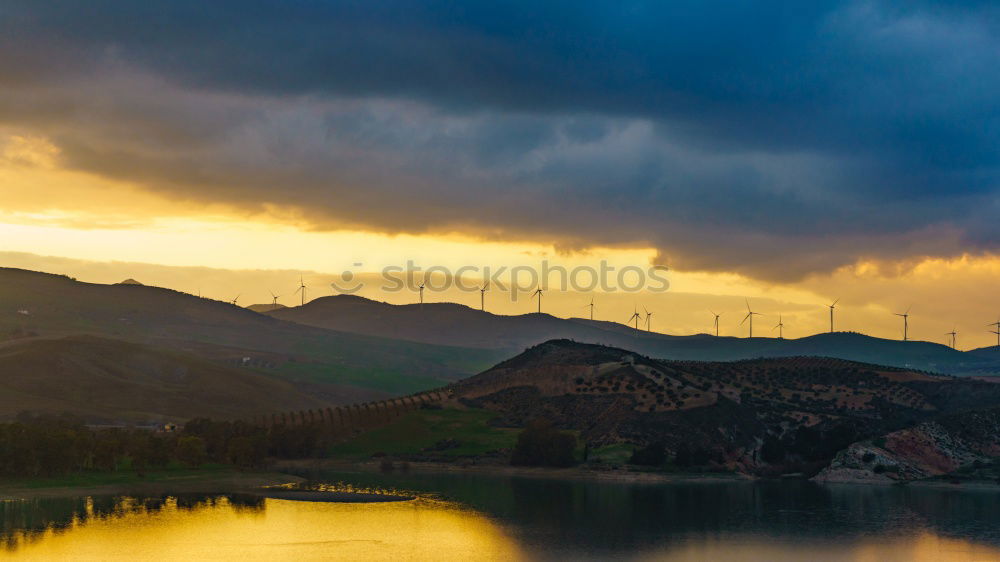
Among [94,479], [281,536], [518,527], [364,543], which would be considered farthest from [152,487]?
[518,527]

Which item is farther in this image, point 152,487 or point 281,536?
point 152,487

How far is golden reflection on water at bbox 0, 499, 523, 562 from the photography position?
12288cm

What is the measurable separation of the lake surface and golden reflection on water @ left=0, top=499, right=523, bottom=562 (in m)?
0.17

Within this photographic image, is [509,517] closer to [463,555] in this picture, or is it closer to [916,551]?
[463,555]

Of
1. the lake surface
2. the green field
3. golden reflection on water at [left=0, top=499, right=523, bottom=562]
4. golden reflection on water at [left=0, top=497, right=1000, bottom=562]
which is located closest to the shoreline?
the green field

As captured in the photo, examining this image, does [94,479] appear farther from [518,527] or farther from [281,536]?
[518,527]

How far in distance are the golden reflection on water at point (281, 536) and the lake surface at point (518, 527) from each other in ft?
0.55

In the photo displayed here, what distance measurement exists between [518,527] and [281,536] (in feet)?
99.8

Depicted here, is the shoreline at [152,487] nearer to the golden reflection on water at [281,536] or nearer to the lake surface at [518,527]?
the lake surface at [518,527]

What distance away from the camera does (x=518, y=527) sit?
146m

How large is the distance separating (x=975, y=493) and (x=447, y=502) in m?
92.4

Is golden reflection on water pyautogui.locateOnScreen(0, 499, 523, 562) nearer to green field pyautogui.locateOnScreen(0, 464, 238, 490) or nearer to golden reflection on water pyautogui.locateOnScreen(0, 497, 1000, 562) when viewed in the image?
golden reflection on water pyautogui.locateOnScreen(0, 497, 1000, 562)

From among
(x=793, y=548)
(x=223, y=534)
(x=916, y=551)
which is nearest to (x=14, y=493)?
(x=223, y=534)

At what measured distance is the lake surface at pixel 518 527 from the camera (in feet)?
416
